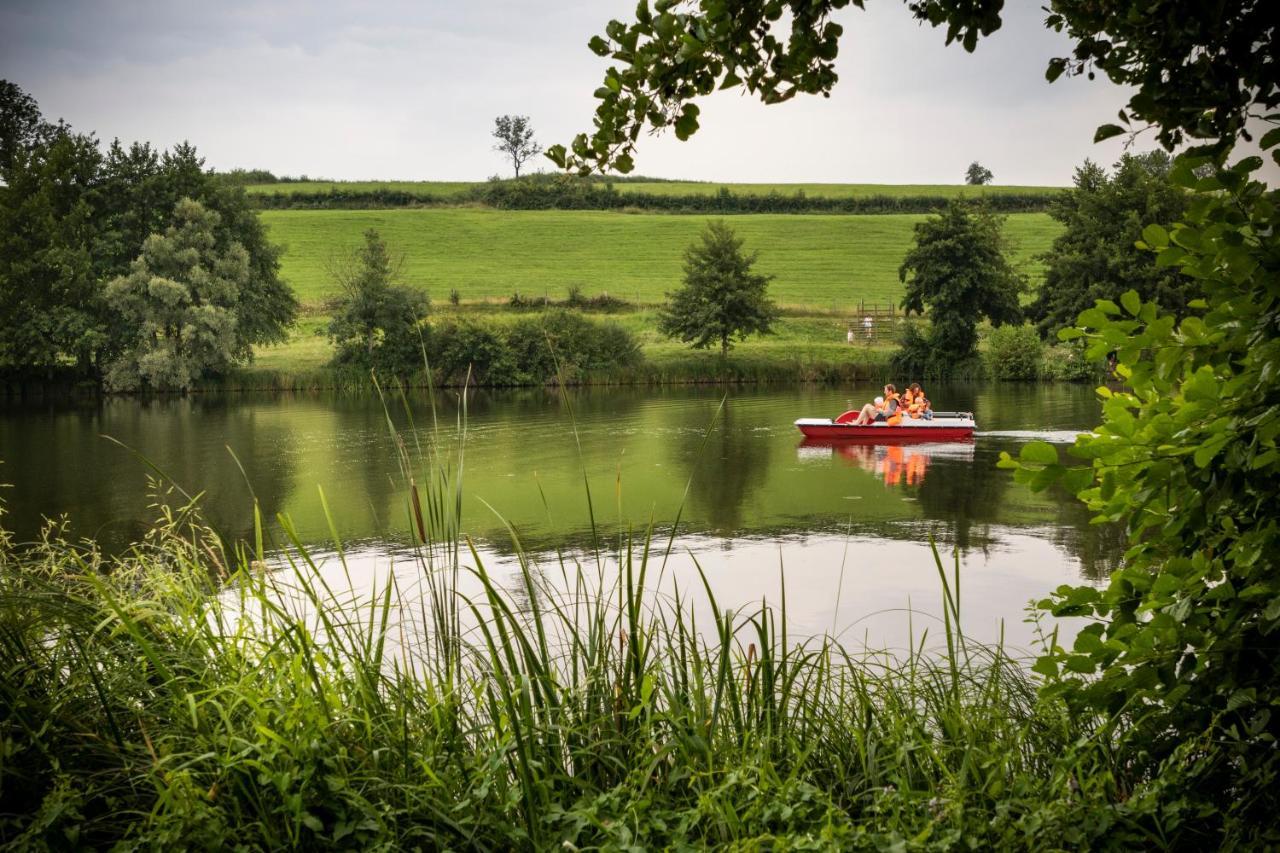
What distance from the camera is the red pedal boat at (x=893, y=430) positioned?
2278 centimetres

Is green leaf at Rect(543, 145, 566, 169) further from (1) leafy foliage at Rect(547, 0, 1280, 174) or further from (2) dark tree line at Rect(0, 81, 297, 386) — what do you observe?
(2) dark tree line at Rect(0, 81, 297, 386)

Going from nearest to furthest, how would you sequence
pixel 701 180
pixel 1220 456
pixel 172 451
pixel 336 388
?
pixel 1220 456, pixel 172 451, pixel 336 388, pixel 701 180

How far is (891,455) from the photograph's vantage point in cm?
2139

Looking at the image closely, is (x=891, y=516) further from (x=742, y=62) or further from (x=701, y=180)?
(x=701, y=180)

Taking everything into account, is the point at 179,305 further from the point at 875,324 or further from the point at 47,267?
the point at 875,324

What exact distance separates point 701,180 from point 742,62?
3308 inches

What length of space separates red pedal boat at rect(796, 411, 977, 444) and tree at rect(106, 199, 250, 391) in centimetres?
2464

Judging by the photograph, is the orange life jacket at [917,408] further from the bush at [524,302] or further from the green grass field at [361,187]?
the green grass field at [361,187]

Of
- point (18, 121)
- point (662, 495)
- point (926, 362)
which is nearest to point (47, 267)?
point (18, 121)

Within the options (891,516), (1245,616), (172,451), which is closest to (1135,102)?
(1245,616)

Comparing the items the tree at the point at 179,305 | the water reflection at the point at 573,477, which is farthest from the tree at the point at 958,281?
the tree at the point at 179,305

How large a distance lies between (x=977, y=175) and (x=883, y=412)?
73.2m

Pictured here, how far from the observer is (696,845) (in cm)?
267

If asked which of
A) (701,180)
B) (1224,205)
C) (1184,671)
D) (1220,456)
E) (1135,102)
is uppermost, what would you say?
(701,180)
